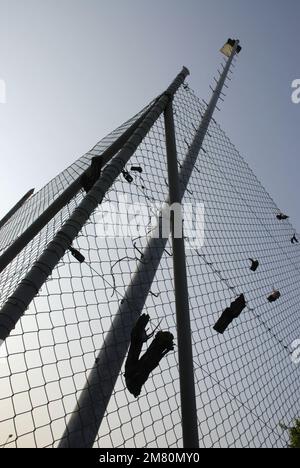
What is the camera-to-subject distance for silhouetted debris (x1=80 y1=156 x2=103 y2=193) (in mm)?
2212

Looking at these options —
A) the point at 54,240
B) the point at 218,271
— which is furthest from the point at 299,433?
the point at 54,240

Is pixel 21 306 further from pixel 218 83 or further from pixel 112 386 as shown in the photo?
pixel 218 83

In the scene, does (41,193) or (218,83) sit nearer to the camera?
(41,193)

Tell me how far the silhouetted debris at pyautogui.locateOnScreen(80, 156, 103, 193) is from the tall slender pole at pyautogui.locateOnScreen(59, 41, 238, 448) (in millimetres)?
823

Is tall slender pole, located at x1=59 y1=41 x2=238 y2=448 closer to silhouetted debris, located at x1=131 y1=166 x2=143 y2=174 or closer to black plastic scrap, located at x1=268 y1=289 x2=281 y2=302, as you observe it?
silhouetted debris, located at x1=131 y1=166 x2=143 y2=174

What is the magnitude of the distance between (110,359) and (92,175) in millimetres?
1094

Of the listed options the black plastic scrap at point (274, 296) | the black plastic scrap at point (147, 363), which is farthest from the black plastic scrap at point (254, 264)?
the black plastic scrap at point (147, 363)

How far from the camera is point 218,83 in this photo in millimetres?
6105

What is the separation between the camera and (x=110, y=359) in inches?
85.7

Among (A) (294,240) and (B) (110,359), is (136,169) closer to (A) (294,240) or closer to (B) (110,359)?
(B) (110,359)

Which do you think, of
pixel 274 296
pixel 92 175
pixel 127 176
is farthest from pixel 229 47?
pixel 92 175

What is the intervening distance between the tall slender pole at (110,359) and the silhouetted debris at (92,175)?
2.70 feet

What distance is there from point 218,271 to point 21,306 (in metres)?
2.64

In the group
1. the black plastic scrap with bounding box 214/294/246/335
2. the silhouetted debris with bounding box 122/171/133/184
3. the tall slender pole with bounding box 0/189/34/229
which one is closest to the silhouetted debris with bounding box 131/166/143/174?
the silhouetted debris with bounding box 122/171/133/184
